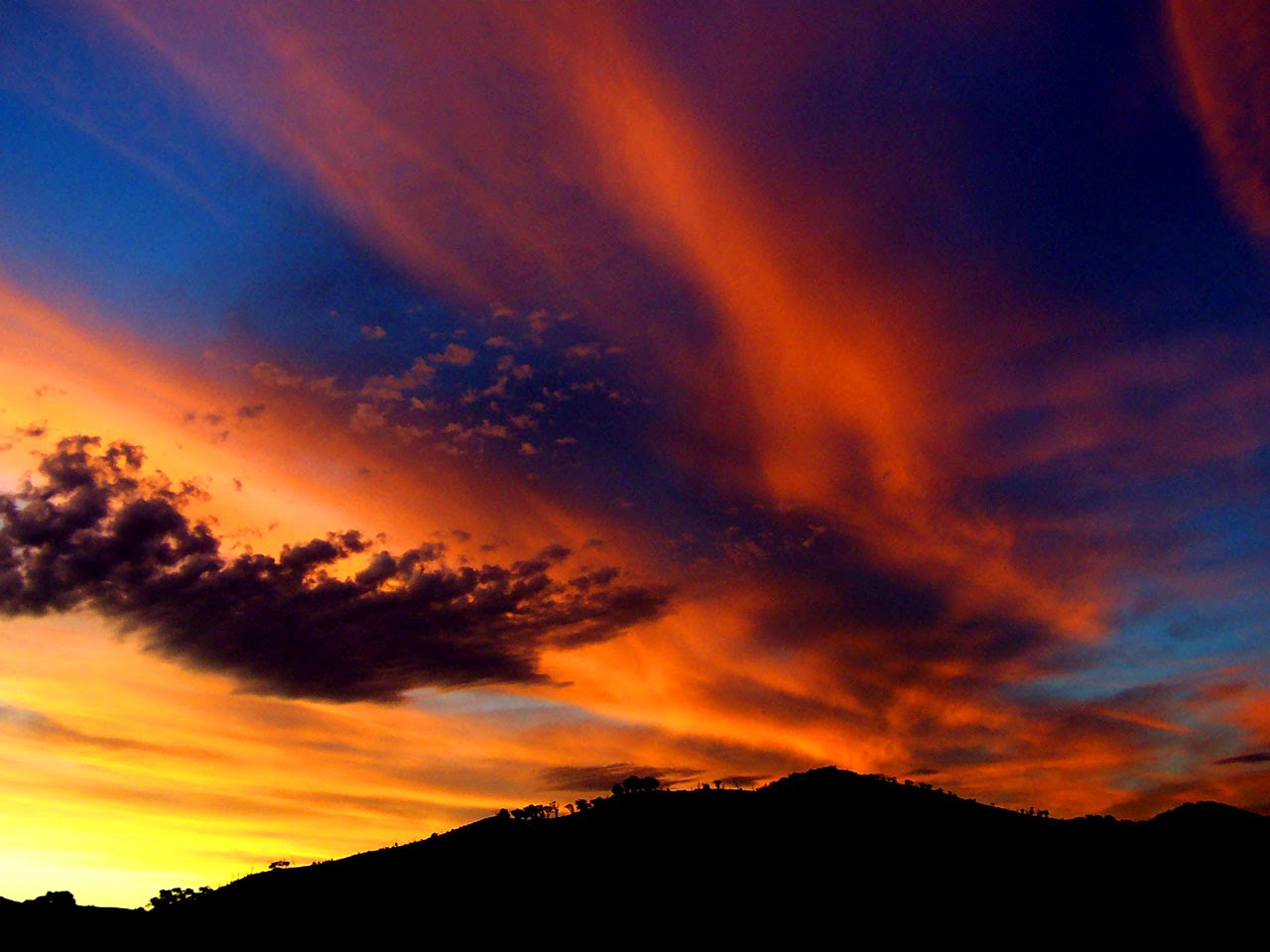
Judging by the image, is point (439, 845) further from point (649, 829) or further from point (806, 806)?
point (806, 806)

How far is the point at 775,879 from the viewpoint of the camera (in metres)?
61.3

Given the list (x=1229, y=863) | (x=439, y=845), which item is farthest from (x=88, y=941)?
(x=1229, y=863)

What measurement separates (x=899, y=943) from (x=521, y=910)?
24.5 meters

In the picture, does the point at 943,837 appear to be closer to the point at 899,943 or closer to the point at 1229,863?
the point at 899,943

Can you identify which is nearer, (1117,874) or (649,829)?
(1117,874)

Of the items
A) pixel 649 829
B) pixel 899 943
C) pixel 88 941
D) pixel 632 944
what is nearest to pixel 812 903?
pixel 899 943

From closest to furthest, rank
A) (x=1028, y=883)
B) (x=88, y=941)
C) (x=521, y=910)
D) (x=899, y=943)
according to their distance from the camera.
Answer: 1. (x=899, y=943)
2. (x=1028, y=883)
3. (x=521, y=910)
4. (x=88, y=941)

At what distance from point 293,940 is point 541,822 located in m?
19.9

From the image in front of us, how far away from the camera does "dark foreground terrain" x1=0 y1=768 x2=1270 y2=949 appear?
55625mm

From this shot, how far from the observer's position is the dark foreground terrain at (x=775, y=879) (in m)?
55.6

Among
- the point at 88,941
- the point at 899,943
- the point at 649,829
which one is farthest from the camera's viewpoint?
the point at 88,941

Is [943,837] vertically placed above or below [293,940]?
above

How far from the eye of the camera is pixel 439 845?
76438mm

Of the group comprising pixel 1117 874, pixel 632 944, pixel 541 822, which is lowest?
pixel 632 944
